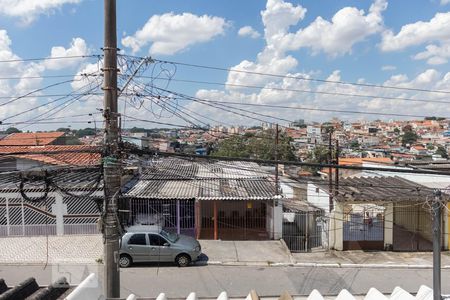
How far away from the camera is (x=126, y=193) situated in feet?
60.5

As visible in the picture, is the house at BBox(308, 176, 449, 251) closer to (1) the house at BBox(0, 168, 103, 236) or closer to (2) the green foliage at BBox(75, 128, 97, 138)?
(1) the house at BBox(0, 168, 103, 236)

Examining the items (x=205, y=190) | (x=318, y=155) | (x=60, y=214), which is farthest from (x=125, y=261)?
(x=318, y=155)

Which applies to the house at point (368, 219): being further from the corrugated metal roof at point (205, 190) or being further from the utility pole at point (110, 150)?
the utility pole at point (110, 150)

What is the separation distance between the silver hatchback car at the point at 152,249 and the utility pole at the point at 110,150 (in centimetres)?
794

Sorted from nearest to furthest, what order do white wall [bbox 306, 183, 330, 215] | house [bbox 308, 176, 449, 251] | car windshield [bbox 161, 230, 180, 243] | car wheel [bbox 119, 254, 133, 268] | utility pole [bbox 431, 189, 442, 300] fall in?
utility pole [bbox 431, 189, 442, 300] → car wheel [bbox 119, 254, 133, 268] → car windshield [bbox 161, 230, 180, 243] → house [bbox 308, 176, 449, 251] → white wall [bbox 306, 183, 330, 215]

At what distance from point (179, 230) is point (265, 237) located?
156 inches

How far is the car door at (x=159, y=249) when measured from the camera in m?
15.2

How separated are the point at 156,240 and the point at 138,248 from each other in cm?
71

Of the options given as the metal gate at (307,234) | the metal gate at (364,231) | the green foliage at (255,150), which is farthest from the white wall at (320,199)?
the green foliage at (255,150)

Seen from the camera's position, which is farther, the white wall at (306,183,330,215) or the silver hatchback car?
the white wall at (306,183,330,215)

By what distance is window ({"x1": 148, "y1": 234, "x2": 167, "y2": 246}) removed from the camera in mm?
15234

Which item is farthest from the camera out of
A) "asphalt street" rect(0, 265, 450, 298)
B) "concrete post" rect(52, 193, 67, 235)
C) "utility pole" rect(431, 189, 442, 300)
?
"concrete post" rect(52, 193, 67, 235)

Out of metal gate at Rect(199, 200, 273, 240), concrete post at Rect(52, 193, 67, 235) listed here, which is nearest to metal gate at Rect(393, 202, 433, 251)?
metal gate at Rect(199, 200, 273, 240)

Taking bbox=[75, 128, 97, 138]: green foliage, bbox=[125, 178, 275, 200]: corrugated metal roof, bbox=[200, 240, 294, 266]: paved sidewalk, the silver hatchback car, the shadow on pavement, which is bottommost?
the shadow on pavement
